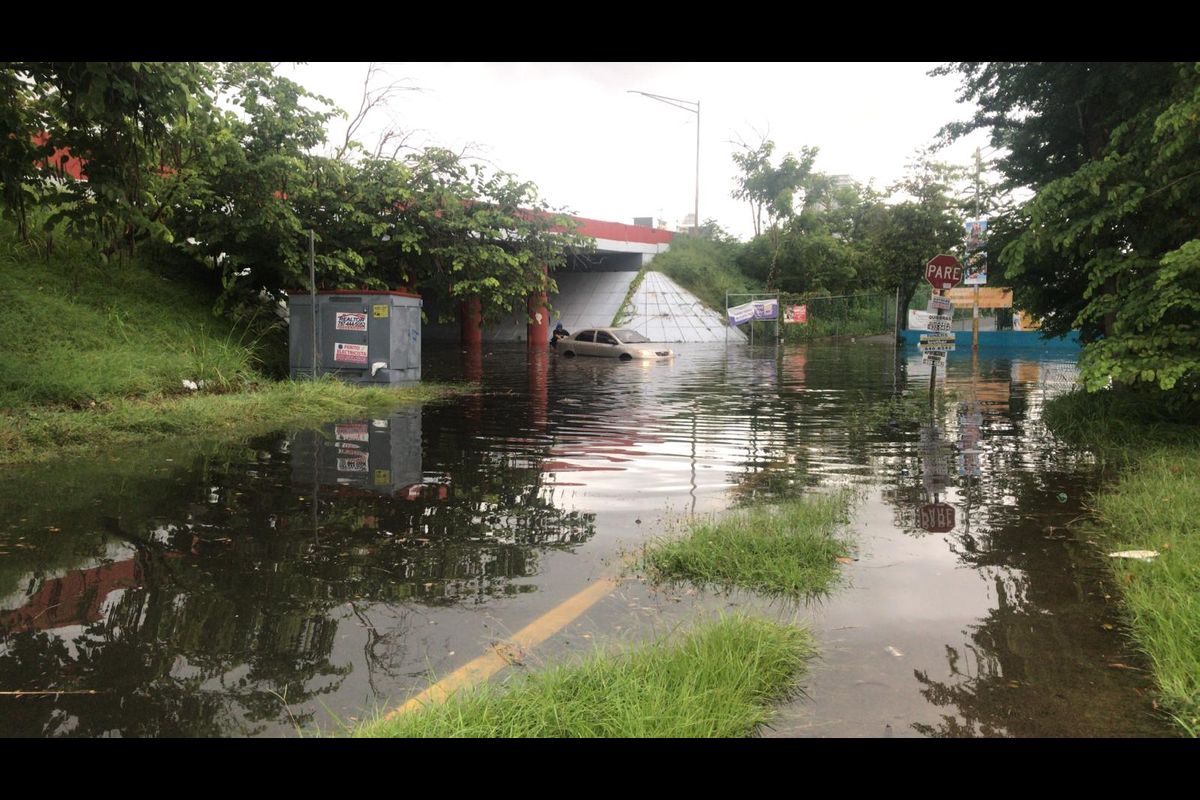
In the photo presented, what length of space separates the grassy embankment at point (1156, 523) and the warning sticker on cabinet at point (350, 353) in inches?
480

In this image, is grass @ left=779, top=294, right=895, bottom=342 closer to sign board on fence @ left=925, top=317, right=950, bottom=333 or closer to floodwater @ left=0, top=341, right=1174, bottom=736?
sign board on fence @ left=925, top=317, right=950, bottom=333

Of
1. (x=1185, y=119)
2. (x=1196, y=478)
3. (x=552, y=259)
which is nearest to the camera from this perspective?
(x=1196, y=478)

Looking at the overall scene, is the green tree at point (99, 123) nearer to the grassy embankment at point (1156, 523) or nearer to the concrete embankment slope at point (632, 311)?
the grassy embankment at point (1156, 523)

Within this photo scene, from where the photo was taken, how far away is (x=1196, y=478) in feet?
23.4

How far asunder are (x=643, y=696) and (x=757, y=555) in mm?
2244

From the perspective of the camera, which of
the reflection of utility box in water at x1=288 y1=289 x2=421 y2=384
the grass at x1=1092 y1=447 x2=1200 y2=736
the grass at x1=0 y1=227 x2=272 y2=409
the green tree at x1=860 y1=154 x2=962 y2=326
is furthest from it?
the green tree at x1=860 y1=154 x2=962 y2=326

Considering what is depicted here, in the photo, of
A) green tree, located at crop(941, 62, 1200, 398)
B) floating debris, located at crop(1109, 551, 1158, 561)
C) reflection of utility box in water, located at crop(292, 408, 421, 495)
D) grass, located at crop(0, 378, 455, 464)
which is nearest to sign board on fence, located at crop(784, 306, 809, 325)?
green tree, located at crop(941, 62, 1200, 398)

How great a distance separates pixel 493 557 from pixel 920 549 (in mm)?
2954

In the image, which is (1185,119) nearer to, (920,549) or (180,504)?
(920,549)

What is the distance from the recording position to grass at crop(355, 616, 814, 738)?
318cm

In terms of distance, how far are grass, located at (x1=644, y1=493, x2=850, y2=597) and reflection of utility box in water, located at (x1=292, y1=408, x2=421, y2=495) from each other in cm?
333

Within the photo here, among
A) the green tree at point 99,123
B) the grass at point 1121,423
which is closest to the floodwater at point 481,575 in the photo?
the grass at point 1121,423

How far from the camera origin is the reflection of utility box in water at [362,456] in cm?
838
